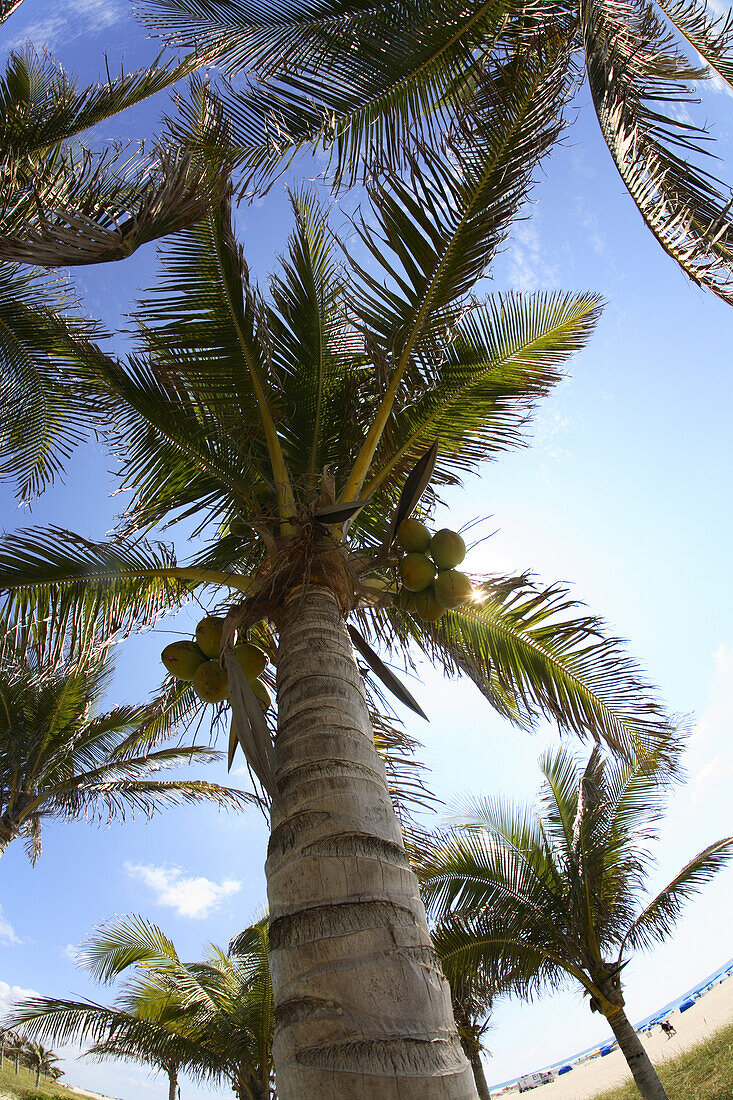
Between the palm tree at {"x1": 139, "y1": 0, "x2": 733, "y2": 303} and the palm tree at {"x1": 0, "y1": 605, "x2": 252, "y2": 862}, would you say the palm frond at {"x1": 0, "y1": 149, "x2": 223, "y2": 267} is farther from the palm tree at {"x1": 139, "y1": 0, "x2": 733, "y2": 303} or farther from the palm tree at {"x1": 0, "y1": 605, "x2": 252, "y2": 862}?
the palm tree at {"x1": 0, "y1": 605, "x2": 252, "y2": 862}

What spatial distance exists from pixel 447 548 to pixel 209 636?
1.21 m

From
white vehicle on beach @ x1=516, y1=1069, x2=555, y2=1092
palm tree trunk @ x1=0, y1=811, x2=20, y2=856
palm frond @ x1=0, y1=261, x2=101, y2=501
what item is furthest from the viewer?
white vehicle on beach @ x1=516, y1=1069, x2=555, y2=1092

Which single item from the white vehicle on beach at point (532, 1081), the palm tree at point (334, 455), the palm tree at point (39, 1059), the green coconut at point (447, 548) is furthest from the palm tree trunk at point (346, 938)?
the white vehicle on beach at point (532, 1081)

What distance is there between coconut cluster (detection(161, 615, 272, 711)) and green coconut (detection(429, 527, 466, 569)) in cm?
100

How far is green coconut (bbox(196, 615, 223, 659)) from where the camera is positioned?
3.11 m

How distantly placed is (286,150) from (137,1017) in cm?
1161

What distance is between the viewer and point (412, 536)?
10.6 ft

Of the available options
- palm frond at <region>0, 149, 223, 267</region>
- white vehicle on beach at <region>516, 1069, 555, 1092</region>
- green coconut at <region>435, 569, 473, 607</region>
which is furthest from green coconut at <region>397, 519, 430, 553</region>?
white vehicle on beach at <region>516, 1069, 555, 1092</region>

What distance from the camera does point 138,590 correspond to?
4102mm

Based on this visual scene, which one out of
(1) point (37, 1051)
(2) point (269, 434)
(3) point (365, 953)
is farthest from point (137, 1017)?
(1) point (37, 1051)

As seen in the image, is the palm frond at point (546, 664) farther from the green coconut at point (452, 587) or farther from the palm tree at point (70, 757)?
the palm tree at point (70, 757)

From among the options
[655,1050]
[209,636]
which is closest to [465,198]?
[209,636]

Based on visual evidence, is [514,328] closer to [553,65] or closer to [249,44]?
[553,65]

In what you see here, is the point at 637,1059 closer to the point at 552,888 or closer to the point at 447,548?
the point at 552,888
